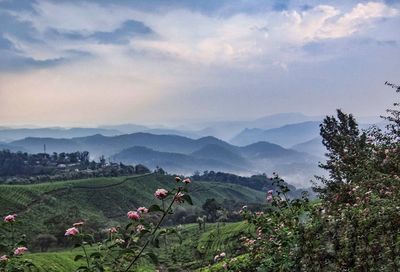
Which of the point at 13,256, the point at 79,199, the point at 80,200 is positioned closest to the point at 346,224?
the point at 13,256

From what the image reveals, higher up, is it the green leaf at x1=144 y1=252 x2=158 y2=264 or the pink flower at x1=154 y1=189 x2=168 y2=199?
the pink flower at x1=154 y1=189 x2=168 y2=199

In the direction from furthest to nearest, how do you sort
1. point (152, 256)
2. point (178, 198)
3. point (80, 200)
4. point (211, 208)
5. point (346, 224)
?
point (80, 200)
point (211, 208)
point (346, 224)
point (178, 198)
point (152, 256)

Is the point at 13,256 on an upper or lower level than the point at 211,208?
upper

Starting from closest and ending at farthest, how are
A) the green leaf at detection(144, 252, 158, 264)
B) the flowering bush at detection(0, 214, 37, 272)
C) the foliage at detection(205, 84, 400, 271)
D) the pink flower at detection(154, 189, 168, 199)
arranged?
the green leaf at detection(144, 252, 158, 264) → the pink flower at detection(154, 189, 168, 199) → the flowering bush at detection(0, 214, 37, 272) → the foliage at detection(205, 84, 400, 271)

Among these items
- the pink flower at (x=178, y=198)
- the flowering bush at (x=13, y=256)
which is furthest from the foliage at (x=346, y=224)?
the flowering bush at (x=13, y=256)

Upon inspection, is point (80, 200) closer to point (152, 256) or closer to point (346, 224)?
point (346, 224)

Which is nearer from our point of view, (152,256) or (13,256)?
(152,256)

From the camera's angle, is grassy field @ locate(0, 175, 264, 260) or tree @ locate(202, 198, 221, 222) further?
tree @ locate(202, 198, 221, 222)

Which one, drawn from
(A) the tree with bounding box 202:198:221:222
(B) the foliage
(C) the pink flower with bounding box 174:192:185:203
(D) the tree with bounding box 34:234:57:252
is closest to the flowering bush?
(C) the pink flower with bounding box 174:192:185:203

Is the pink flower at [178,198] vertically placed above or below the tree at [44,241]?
above

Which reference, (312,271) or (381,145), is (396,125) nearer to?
(381,145)

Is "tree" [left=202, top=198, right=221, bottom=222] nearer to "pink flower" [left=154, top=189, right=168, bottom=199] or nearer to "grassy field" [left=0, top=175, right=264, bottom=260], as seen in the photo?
"grassy field" [left=0, top=175, right=264, bottom=260]

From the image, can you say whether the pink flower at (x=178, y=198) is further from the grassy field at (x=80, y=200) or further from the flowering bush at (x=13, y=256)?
the grassy field at (x=80, y=200)

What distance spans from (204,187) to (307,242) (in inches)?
7574
